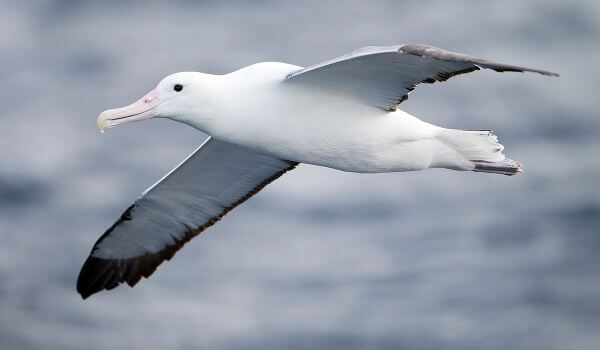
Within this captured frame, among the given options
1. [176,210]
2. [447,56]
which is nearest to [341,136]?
[447,56]

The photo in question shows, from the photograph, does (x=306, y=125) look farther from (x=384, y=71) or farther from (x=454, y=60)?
(x=454, y=60)

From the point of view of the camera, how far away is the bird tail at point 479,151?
9633 mm

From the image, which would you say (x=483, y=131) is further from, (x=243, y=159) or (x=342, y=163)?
(x=243, y=159)

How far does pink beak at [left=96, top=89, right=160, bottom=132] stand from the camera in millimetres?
9516

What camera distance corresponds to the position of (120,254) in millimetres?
11828

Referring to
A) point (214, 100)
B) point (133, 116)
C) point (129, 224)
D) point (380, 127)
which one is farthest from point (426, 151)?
point (129, 224)

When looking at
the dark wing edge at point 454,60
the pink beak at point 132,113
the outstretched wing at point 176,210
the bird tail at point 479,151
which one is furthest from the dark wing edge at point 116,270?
the dark wing edge at point 454,60

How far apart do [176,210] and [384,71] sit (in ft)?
11.2

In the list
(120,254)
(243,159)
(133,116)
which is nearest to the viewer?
(133,116)

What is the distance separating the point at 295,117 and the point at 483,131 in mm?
1859

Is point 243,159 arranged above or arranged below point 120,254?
above

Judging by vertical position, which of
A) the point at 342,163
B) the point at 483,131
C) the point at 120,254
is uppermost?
the point at 483,131

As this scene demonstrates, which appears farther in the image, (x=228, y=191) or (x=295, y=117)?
(x=228, y=191)

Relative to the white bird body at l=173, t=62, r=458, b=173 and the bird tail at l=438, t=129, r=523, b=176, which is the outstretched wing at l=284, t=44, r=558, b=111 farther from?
the bird tail at l=438, t=129, r=523, b=176
